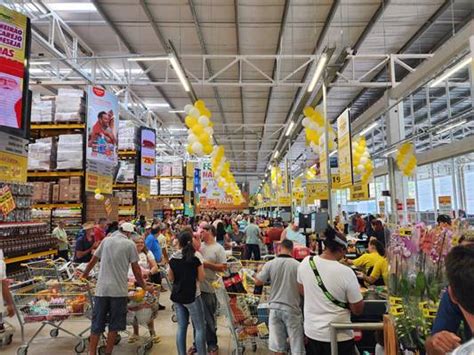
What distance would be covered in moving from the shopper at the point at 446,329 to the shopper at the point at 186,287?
2899 millimetres

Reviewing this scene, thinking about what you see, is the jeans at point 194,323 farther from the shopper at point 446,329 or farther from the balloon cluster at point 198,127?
the balloon cluster at point 198,127

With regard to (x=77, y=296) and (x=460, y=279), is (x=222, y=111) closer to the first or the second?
(x=77, y=296)

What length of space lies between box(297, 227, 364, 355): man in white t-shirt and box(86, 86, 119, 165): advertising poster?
7.48 m

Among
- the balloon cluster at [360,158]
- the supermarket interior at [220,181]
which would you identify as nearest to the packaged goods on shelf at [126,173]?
the supermarket interior at [220,181]

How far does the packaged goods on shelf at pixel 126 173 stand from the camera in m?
14.2

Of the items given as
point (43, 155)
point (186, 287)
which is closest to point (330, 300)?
point (186, 287)

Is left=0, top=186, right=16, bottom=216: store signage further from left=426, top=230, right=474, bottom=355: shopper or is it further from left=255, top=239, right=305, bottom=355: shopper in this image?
left=426, top=230, right=474, bottom=355: shopper

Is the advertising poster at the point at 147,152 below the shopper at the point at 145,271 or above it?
above

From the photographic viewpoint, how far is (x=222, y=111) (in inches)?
779

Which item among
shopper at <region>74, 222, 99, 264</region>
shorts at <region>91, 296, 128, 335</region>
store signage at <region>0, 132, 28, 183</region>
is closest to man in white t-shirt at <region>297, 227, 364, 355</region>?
shorts at <region>91, 296, 128, 335</region>

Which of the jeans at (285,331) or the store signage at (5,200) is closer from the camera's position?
the jeans at (285,331)

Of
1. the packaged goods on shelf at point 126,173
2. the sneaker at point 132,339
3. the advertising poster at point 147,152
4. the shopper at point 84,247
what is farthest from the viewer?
the packaged goods on shelf at point 126,173

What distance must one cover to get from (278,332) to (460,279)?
263 centimetres

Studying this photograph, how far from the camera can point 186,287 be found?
4.41 metres
